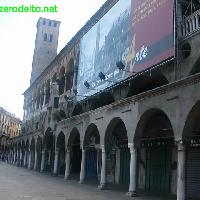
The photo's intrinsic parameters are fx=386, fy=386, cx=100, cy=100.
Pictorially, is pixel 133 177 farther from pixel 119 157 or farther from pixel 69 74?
pixel 69 74

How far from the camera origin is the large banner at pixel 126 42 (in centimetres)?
1822

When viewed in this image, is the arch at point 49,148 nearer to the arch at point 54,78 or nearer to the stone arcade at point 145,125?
the stone arcade at point 145,125

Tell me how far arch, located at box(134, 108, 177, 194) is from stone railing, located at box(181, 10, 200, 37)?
4389 millimetres

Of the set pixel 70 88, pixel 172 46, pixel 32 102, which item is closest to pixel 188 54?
pixel 172 46

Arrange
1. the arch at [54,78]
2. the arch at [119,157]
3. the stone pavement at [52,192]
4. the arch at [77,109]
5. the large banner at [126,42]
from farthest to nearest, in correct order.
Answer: the arch at [54,78] → the arch at [77,109] → the arch at [119,157] → the large banner at [126,42] → the stone pavement at [52,192]

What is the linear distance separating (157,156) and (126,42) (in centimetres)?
669

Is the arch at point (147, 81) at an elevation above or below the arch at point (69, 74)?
below

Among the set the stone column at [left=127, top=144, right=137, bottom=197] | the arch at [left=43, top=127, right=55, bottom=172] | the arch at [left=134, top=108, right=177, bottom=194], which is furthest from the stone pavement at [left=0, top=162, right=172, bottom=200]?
the arch at [left=43, top=127, right=55, bottom=172]

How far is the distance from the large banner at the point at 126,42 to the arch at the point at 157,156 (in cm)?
314

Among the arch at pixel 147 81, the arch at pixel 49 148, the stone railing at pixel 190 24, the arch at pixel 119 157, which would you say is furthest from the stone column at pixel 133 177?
the arch at pixel 49 148

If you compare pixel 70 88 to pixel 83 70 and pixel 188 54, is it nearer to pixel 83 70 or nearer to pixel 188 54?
pixel 83 70

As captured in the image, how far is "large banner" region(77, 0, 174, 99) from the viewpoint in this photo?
18.2 m

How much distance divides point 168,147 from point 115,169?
22.8ft

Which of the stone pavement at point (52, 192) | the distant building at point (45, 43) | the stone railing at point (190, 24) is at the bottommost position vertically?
the stone pavement at point (52, 192)
